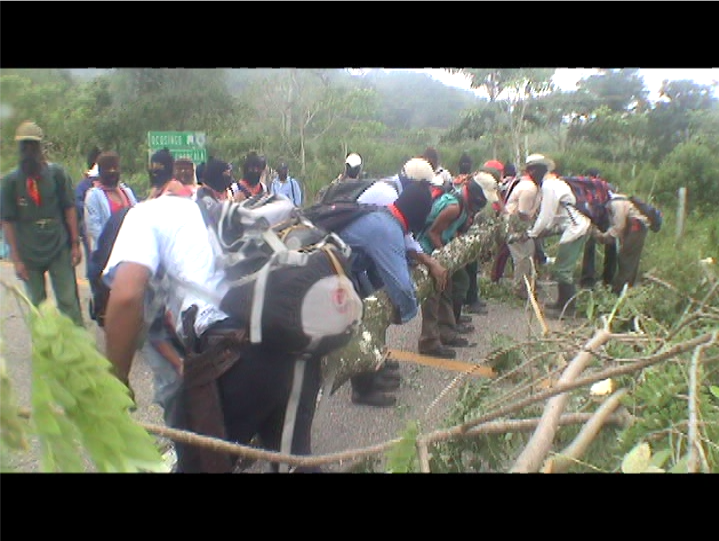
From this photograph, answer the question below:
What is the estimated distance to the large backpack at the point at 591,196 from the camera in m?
3.15

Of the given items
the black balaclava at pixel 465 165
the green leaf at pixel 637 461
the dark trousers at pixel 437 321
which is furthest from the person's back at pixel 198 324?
the dark trousers at pixel 437 321

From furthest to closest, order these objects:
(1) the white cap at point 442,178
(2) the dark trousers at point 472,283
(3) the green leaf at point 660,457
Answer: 1. (2) the dark trousers at point 472,283
2. (1) the white cap at point 442,178
3. (3) the green leaf at point 660,457

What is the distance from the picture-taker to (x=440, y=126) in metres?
2.56

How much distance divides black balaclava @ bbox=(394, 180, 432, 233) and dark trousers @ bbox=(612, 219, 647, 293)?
957mm

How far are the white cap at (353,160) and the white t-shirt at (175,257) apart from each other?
851 mm

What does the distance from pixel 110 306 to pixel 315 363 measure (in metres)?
0.60

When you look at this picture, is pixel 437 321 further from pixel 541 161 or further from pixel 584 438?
pixel 584 438

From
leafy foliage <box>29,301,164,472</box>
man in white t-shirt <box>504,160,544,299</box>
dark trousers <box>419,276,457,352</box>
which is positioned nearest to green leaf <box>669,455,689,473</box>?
leafy foliage <box>29,301,164,472</box>

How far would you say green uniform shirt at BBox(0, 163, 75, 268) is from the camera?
1987mm

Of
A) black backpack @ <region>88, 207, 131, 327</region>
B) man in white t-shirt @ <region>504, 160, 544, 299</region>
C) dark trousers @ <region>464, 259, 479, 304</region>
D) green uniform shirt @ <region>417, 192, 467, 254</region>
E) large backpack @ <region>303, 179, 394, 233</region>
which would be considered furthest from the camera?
dark trousers @ <region>464, 259, 479, 304</region>

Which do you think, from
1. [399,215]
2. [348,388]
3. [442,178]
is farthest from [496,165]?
[348,388]

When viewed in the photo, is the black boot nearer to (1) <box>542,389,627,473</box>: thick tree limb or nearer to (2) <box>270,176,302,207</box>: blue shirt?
(1) <box>542,389,627,473</box>: thick tree limb

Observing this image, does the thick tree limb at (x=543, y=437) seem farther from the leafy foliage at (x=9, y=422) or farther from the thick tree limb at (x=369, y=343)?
the leafy foliage at (x=9, y=422)

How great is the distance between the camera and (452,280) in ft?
16.3
